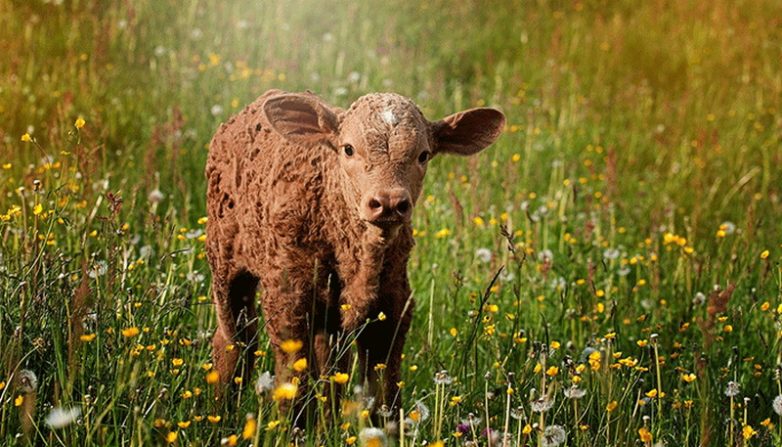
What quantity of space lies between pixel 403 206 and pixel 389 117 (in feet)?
1.12

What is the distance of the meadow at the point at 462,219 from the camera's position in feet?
10.0

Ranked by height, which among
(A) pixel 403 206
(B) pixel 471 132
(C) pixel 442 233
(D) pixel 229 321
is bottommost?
(D) pixel 229 321

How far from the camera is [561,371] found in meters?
3.56

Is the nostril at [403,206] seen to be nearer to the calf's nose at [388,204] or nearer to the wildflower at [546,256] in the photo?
the calf's nose at [388,204]

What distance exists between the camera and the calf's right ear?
338 centimetres

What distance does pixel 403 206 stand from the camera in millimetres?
2965

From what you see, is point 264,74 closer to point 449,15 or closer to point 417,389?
point 449,15

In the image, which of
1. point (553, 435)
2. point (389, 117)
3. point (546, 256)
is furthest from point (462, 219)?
point (553, 435)

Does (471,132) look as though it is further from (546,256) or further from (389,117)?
(546,256)

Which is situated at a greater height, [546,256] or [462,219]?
[462,219]

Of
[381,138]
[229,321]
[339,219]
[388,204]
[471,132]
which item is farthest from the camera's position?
[229,321]

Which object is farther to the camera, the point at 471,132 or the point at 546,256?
the point at 546,256

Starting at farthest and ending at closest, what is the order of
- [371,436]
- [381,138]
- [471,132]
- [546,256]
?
1. [546,256]
2. [471,132]
3. [381,138]
4. [371,436]

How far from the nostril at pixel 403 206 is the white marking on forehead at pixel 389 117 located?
0.30 m
